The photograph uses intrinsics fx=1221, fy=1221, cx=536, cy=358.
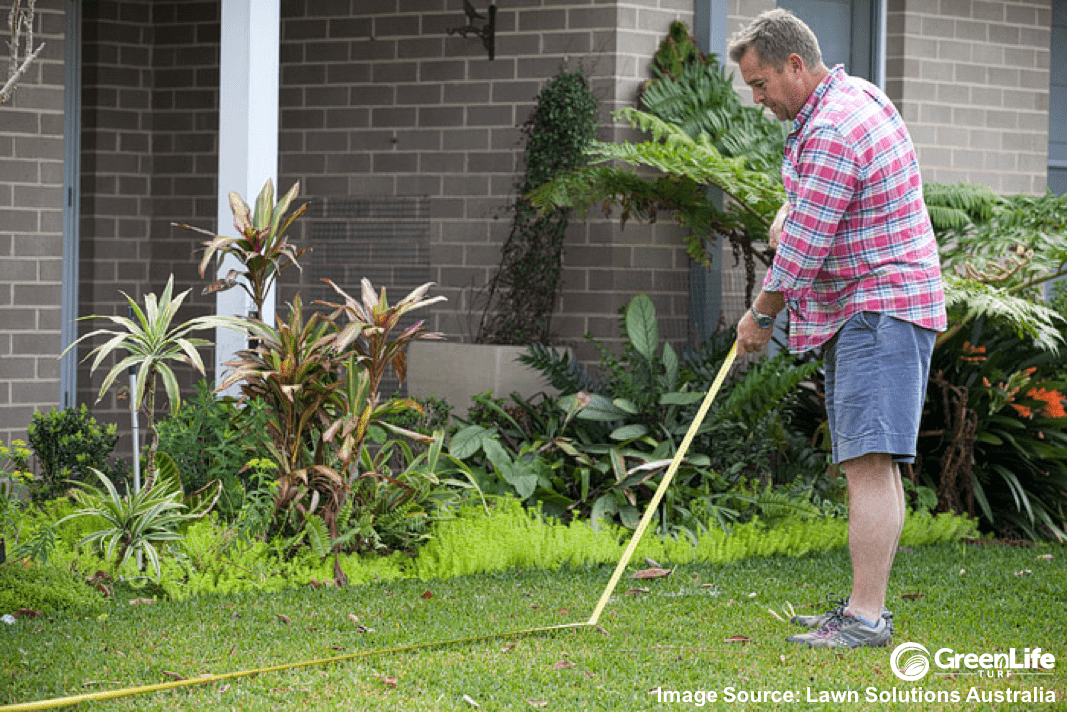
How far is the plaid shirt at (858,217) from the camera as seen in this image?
3801 mm

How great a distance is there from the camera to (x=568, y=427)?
249 inches

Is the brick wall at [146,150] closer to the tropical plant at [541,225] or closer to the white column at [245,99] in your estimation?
the tropical plant at [541,225]

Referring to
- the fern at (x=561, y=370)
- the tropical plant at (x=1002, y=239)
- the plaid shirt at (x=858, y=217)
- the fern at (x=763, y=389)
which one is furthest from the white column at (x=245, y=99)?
the tropical plant at (x=1002, y=239)

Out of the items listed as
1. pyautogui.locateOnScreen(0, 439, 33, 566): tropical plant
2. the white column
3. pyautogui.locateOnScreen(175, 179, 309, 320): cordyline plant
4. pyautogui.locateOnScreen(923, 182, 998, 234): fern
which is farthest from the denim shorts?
pyautogui.locateOnScreen(923, 182, 998, 234): fern

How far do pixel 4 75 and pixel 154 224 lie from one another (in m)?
1.44

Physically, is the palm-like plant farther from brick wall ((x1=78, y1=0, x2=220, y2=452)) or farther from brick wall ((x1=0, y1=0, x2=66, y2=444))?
brick wall ((x1=78, y1=0, x2=220, y2=452))

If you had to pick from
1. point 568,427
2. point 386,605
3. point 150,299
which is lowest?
point 386,605

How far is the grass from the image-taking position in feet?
11.0

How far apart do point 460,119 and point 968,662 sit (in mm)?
4879

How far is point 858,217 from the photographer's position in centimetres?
389

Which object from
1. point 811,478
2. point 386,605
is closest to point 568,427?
point 811,478

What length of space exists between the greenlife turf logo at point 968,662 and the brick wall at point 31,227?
202 inches

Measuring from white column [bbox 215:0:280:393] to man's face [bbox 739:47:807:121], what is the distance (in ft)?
8.40

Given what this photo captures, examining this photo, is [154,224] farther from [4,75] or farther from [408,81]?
[408,81]
